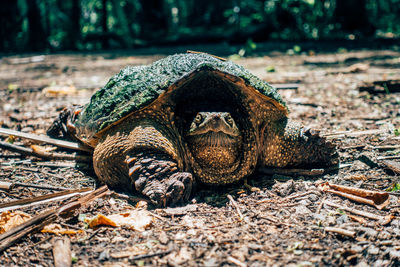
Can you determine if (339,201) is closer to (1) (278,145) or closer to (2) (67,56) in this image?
(1) (278,145)

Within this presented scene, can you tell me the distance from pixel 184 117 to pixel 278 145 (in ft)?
2.54

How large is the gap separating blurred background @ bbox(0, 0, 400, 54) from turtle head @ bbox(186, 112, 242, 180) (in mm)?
8001

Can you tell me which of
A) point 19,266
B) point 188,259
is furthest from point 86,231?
point 188,259

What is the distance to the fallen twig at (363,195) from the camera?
2.51 m

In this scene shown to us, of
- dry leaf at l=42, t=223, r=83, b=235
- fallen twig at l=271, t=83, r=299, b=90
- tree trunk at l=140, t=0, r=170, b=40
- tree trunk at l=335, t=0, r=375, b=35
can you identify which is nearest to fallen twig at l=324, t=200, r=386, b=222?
dry leaf at l=42, t=223, r=83, b=235

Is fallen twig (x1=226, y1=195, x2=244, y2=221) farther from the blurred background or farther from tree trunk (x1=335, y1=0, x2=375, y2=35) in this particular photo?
tree trunk (x1=335, y1=0, x2=375, y2=35)

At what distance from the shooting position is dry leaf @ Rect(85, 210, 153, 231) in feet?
7.66

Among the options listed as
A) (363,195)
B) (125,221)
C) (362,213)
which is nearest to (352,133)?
(363,195)

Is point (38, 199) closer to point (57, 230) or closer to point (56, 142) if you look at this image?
point (57, 230)

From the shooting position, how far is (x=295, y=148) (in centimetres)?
304

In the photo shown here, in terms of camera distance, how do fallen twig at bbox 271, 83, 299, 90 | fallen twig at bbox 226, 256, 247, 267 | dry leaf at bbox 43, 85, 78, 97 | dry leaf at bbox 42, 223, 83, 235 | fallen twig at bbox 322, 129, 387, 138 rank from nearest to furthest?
fallen twig at bbox 226, 256, 247, 267 < dry leaf at bbox 42, 223, 83, 235 < fallen twig at bbox 322, 129, 387, 138 < fallen twig at bbox 271, 83, 299, 90 < dry leaf at bbox 43, 85, 78, 97

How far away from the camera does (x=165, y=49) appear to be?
32.9ft

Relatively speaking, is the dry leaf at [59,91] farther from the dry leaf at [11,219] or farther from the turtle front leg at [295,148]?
the turtle front leg at [295,148]

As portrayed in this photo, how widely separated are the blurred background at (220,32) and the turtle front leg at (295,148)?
7.68m
